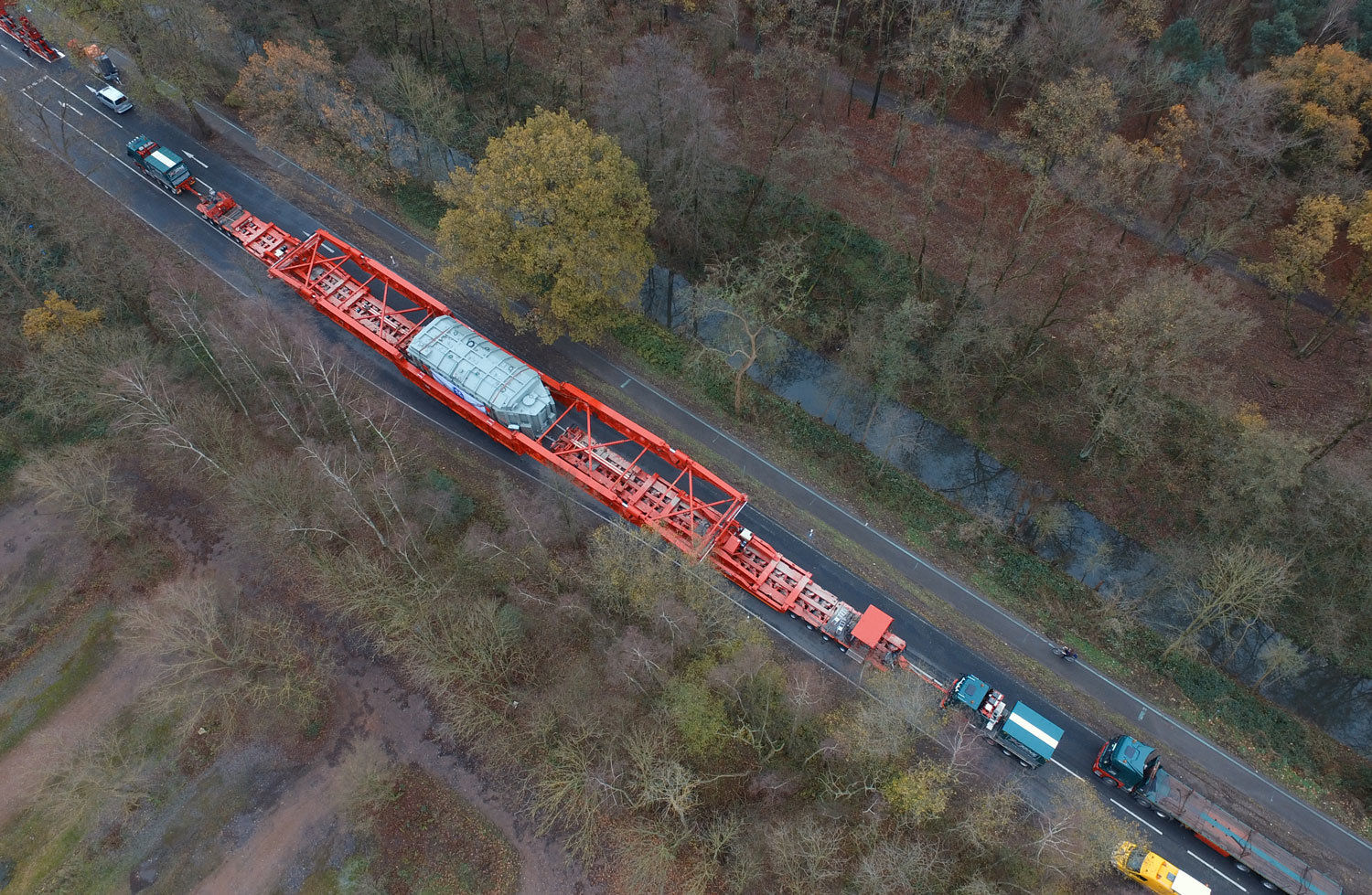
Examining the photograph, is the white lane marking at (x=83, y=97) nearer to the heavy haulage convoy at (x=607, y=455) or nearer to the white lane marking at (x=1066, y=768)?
the heavy haulage convoy at (x=607, y=455)

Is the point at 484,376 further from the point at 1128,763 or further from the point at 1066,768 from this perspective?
the point at 1128,763

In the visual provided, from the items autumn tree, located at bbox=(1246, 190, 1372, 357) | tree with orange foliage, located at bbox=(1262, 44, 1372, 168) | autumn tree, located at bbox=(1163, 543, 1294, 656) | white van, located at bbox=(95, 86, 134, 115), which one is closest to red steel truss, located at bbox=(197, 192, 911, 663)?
autumn tree, located at bbox=(1163, 543, 1294, 656)

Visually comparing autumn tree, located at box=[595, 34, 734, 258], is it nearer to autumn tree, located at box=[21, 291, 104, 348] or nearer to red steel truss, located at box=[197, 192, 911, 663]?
red steel truss, located at box=[197, 192, 911, 663]

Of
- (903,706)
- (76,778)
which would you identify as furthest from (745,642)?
(76,778)

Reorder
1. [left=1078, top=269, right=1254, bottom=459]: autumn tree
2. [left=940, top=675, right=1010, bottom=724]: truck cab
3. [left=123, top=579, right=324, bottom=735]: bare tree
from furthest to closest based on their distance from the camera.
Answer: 1. [left=1078, top=269, right=1254, bottom=459]: autumn tree
2. [left=940, top=675, right=1010, bottom=724]: truck cab
3. [left=123, top=579, right=324, bottom=735]: bare tree

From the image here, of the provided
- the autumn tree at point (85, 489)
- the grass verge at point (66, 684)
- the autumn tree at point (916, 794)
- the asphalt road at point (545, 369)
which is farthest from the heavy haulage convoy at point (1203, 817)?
the autumn tree at point (85, 489)

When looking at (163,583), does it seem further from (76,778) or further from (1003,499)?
(1003,499)

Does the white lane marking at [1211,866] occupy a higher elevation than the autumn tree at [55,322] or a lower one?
lower
